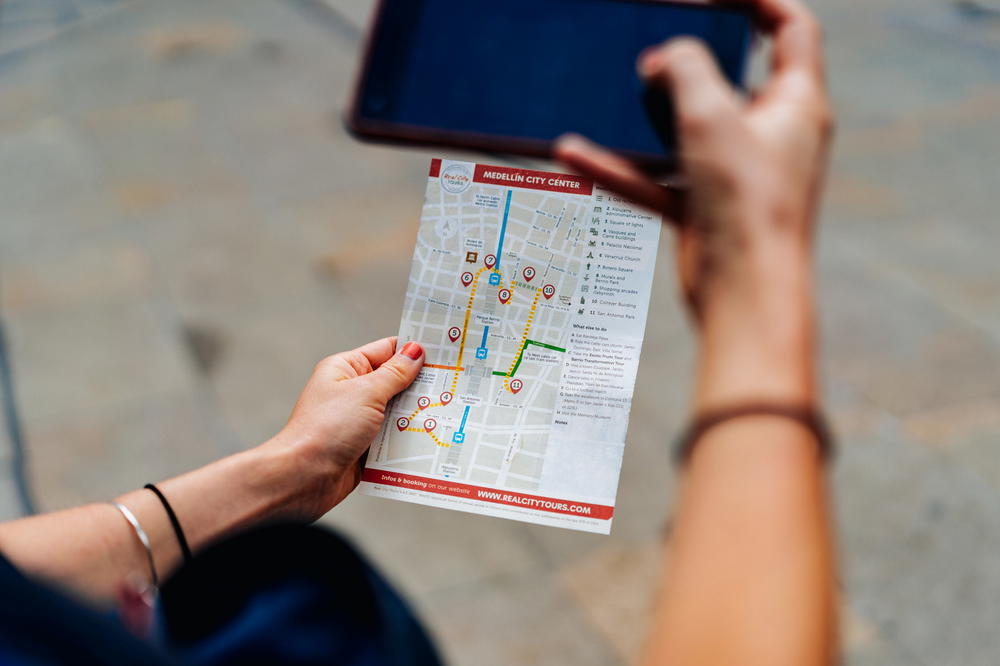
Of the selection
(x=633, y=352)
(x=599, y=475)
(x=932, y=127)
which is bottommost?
(x=599, y=475)

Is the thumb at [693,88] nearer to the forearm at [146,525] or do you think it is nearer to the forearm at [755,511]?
the forearm at [755,511]

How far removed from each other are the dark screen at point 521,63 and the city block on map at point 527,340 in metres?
0.18

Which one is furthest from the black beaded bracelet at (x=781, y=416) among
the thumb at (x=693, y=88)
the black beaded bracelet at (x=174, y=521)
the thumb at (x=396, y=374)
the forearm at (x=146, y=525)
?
the black beaded bracelet at (x=174, y=521)

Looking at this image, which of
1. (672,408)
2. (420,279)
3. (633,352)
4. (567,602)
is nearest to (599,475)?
(633,352)

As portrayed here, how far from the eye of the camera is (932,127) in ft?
21.0

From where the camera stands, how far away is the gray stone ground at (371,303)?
3432 mm

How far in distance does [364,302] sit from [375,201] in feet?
3.37

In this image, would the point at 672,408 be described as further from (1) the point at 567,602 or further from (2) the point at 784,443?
(2) the point at 784,443

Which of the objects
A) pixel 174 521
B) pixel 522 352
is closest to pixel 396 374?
pixel 522 352

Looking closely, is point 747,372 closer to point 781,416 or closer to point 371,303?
point 781,416

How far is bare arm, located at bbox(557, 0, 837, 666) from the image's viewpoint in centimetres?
75

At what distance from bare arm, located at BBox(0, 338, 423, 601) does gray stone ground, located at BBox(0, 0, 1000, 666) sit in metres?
1.87

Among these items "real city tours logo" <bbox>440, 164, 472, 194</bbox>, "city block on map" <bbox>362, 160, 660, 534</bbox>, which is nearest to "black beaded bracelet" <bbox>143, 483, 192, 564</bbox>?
"city block on map" <bbox>362, 160, 660, 534</bbox>

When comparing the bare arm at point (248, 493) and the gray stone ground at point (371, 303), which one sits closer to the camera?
the bare arm at point (248, 493)
